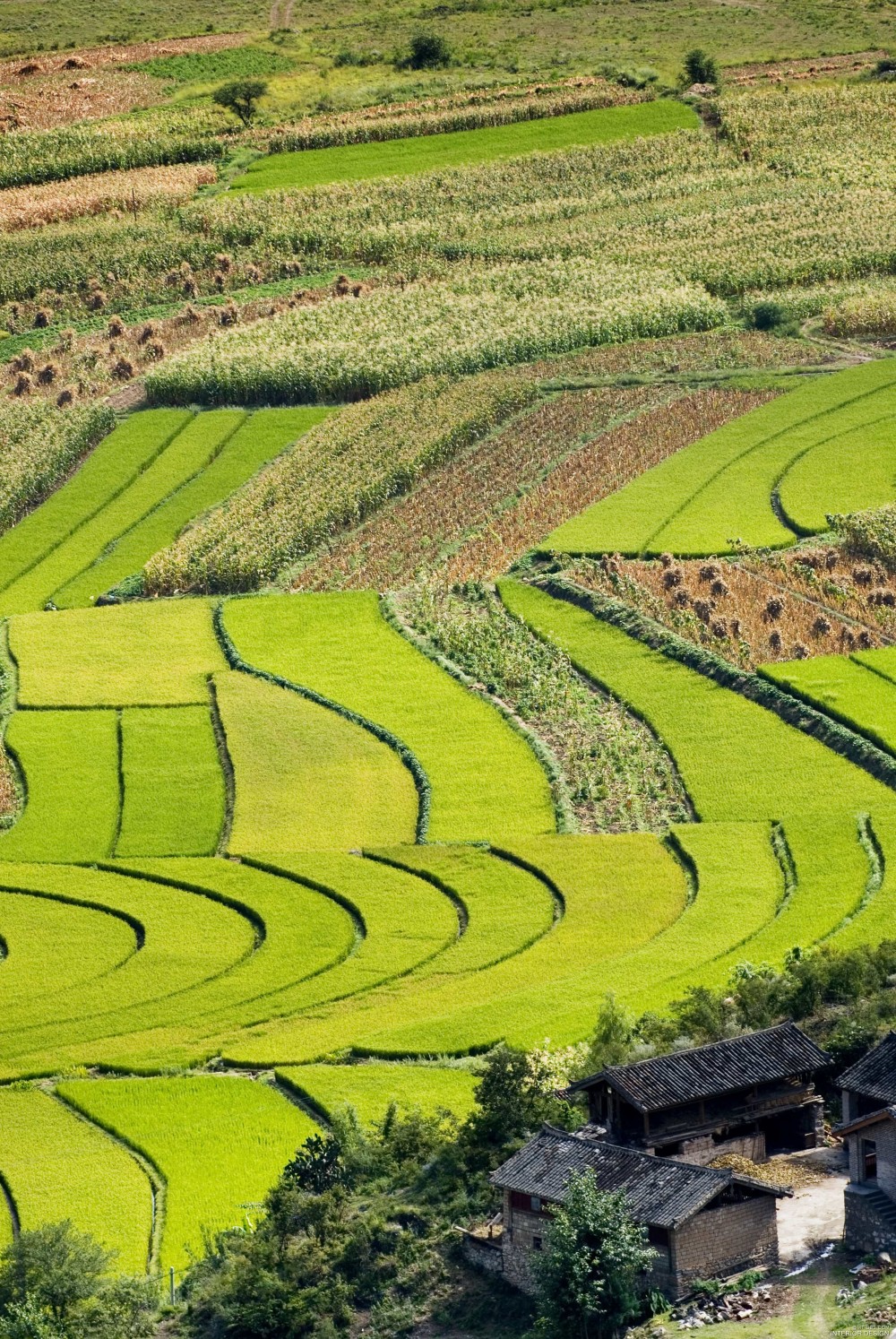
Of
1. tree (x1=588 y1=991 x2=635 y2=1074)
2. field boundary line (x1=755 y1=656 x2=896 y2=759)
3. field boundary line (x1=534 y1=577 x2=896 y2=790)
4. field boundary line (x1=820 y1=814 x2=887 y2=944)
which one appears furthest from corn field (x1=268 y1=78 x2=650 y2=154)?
tree (x1=588 y1=991 x2=635 y2=1074)

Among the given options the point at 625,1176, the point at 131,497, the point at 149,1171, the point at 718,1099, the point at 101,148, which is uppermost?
the point at 101,148

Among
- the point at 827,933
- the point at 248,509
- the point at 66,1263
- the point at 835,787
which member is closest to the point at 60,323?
the point at 248,509

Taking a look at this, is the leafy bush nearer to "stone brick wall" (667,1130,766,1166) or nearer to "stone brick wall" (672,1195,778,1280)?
"stone brick wall" (667,1130,766,1166)

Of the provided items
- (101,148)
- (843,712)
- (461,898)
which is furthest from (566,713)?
(101,148)

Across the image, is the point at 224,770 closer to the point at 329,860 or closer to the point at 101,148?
the point at 329,860

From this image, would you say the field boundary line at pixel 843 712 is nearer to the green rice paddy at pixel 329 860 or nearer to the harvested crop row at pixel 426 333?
the green rice paddy at pixel 329 860

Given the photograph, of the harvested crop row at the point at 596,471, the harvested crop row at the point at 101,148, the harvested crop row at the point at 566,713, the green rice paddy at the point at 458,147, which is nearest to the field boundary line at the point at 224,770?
the harvested crop row at the point at 566,713
